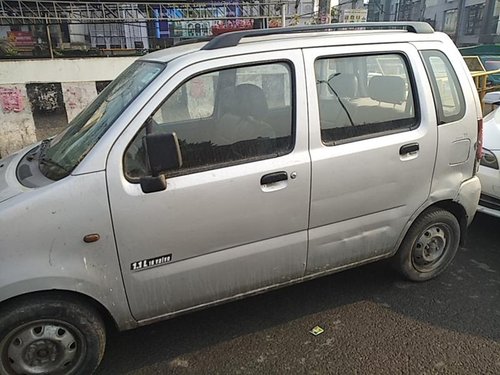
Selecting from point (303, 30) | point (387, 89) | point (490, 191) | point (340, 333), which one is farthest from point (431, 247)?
point (303, 30)

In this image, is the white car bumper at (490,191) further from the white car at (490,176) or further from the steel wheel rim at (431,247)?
the steel wheel rim at (431,247)

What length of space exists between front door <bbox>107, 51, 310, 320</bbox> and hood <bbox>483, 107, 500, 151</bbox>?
2.73 metres

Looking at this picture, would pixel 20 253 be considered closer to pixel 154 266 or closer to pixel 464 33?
pixel 154 266

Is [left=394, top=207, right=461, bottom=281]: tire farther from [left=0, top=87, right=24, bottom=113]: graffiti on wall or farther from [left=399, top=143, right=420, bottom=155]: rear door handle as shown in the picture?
[left=0, top=87, right=24, bottom=113]: graffiti on wall

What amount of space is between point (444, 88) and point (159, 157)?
220cm

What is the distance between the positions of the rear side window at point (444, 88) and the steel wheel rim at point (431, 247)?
0.88 m

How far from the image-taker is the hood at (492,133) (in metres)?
4.26

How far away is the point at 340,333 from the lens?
9.28 ft

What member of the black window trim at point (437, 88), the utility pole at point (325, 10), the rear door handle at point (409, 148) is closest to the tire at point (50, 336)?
the rear door handle at point (409, 148)

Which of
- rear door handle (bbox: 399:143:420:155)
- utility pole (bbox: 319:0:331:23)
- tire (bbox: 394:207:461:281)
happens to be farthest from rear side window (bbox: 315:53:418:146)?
utility pole (bbox: 319:0:331:23)

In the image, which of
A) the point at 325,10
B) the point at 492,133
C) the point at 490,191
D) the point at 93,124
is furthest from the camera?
the point at 325,10

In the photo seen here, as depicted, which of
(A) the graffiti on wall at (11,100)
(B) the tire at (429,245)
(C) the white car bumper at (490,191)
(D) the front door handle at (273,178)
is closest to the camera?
(D) the front door handle at (273,178)

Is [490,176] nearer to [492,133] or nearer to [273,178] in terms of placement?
[492,133]

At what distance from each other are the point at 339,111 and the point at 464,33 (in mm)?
50616
